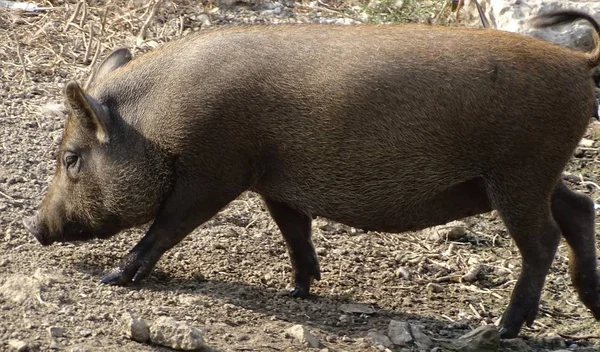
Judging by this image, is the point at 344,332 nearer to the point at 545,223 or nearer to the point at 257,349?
the point at 257,349

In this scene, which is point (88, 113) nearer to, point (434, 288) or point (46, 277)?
point (46, 277)

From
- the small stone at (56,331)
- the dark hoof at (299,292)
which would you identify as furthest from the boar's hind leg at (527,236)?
the small stone at (56,331)

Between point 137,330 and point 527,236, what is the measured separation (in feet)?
7.15

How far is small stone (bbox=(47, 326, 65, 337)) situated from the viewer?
5133mm

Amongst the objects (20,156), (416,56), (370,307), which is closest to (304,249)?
(370,307)

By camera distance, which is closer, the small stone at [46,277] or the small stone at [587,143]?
the small stone at [46,277]

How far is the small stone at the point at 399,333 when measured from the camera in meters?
5.87

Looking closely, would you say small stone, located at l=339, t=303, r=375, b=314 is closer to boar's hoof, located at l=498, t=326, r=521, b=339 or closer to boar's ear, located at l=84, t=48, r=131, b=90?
boar's hoof, located at l=498, t=326, r=521, b=339

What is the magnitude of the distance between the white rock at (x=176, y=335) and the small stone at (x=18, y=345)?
60cm

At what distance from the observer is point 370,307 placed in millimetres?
6473

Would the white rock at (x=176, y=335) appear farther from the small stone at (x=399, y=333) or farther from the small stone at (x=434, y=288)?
the small stone at (x=434, y=288)

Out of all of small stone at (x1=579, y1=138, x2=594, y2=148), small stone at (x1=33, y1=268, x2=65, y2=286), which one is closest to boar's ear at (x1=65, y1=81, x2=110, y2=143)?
small stone at (x1=33, y1=268, x2=65, y2=286)

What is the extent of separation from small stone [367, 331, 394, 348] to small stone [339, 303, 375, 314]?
1.42ft

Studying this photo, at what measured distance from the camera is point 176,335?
5.17 meters
